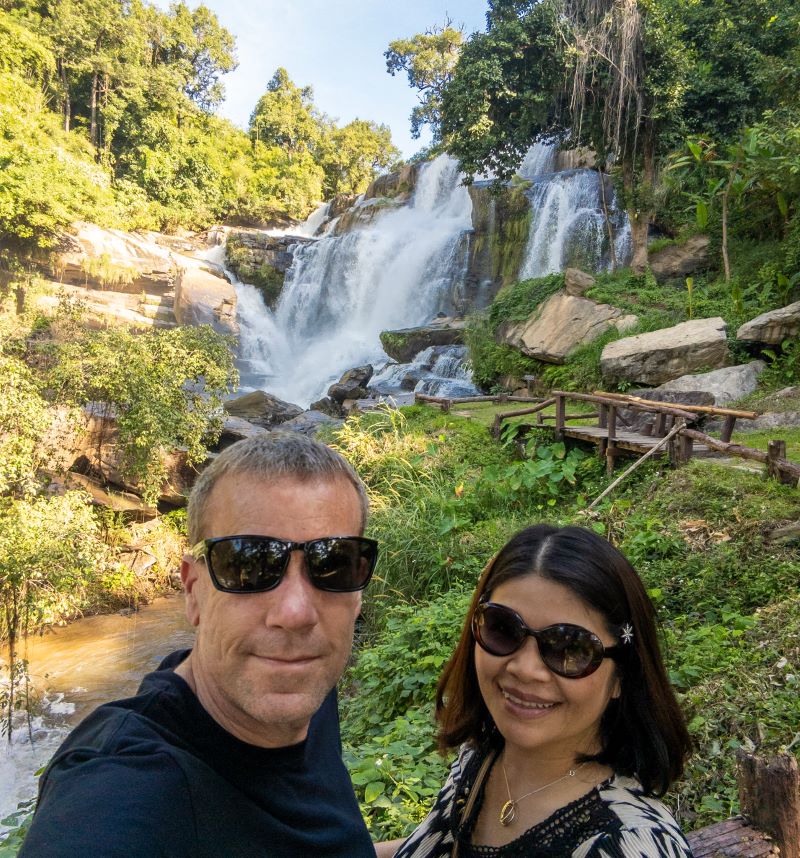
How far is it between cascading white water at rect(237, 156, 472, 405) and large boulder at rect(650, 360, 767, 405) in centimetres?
1280

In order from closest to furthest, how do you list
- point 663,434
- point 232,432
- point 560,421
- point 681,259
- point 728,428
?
point 728,428, point 663,434, point 560,421, point 232,432, point 681,259

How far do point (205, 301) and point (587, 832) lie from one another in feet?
82.6

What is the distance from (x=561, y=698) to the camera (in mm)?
1526

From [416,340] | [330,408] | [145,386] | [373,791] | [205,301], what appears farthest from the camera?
[205,301]

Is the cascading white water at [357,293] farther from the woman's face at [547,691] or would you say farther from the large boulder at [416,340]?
the woman's face at [547,691]

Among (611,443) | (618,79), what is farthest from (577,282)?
(611,443)

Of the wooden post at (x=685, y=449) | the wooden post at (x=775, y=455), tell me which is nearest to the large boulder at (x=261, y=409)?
the wooden post at (x=685, y=449)

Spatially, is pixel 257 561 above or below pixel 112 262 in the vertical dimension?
below

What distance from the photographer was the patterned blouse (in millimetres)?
1266

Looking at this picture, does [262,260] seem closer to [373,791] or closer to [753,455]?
[753,455]

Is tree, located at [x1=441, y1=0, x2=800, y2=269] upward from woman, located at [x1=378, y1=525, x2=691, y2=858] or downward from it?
upward

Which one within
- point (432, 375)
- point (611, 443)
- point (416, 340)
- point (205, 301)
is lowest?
point (611, 443)

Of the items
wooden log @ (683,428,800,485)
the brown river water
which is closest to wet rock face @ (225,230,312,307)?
the brown river water

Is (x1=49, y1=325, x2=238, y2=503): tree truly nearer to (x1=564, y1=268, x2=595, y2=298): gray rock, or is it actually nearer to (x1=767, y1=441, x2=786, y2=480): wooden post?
(x1=564, y1=268, x2=595, y2=298): gray rock
